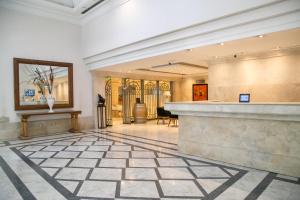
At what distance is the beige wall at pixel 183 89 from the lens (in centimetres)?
1297

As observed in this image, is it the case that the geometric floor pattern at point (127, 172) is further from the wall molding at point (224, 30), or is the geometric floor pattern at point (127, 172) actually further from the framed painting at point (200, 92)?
the framed painting at point (200, 92)

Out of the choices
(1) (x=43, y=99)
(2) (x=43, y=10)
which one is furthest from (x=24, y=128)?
(2) (x=43, y=10)

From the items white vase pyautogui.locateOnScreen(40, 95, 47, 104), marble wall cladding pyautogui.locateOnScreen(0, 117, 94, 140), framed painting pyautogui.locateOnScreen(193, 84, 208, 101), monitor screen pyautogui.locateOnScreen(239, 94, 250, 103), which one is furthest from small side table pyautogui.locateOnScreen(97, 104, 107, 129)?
monitor screen pyautogui.locateOnScreen(239, 94, 250, 103)

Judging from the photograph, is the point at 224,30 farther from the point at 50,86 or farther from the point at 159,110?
the point at 50,86

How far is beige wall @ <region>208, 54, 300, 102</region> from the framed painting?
11.0ft

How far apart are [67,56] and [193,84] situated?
735cm

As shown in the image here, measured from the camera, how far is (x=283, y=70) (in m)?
6.66

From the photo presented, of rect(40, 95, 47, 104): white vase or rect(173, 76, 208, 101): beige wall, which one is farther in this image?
rect(173, 76, 208, 101): beige wall

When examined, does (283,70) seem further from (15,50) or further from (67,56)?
(15,50)

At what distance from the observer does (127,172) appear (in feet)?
13.0

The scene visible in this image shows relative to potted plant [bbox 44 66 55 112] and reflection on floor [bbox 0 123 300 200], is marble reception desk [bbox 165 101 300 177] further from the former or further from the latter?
potted plant [bbox 44 66 55 112]

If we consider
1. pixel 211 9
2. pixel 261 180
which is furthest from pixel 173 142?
pixel 211 9

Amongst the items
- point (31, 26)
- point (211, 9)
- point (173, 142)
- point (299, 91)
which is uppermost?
point (31, 26)

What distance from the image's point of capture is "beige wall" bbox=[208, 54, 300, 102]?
21.3 feet
